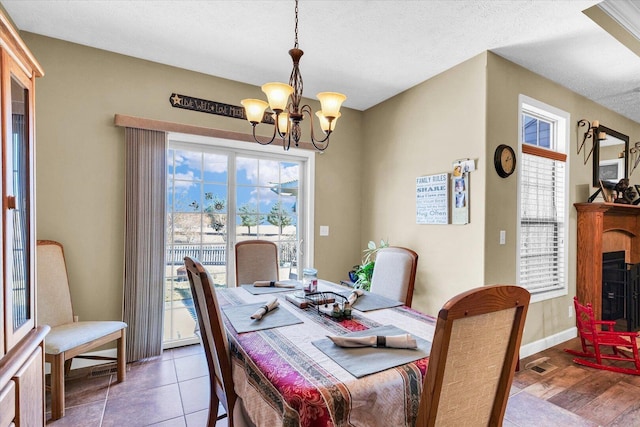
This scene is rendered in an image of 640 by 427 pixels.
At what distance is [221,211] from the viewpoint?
339 cm

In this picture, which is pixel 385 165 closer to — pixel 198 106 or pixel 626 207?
pixel 198 106

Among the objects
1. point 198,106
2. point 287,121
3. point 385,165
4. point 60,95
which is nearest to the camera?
point 287,121

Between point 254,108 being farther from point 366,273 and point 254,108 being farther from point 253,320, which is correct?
point 366,273

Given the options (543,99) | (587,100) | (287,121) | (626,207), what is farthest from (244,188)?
(626,207)

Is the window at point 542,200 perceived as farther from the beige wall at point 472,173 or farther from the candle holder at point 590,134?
the candle holder at point 590,134

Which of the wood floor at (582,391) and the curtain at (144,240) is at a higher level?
the curtain at (144,240)

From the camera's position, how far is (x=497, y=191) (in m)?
2.76

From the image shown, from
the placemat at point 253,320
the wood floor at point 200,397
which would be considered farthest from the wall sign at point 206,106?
the wood floor at point 200,397

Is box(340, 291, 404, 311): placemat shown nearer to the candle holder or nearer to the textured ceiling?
the textured ceiling

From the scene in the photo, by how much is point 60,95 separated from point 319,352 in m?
2.89

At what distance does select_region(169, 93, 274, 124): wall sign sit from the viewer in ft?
9.90

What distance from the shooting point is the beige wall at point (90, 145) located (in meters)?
2.55

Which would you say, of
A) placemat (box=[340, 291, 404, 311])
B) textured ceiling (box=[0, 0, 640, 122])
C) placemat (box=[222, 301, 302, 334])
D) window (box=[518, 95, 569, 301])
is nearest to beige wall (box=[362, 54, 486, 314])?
textured ceiling (box=[0, 0, 640, 122])

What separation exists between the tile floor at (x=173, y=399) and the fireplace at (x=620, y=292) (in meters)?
1.44
